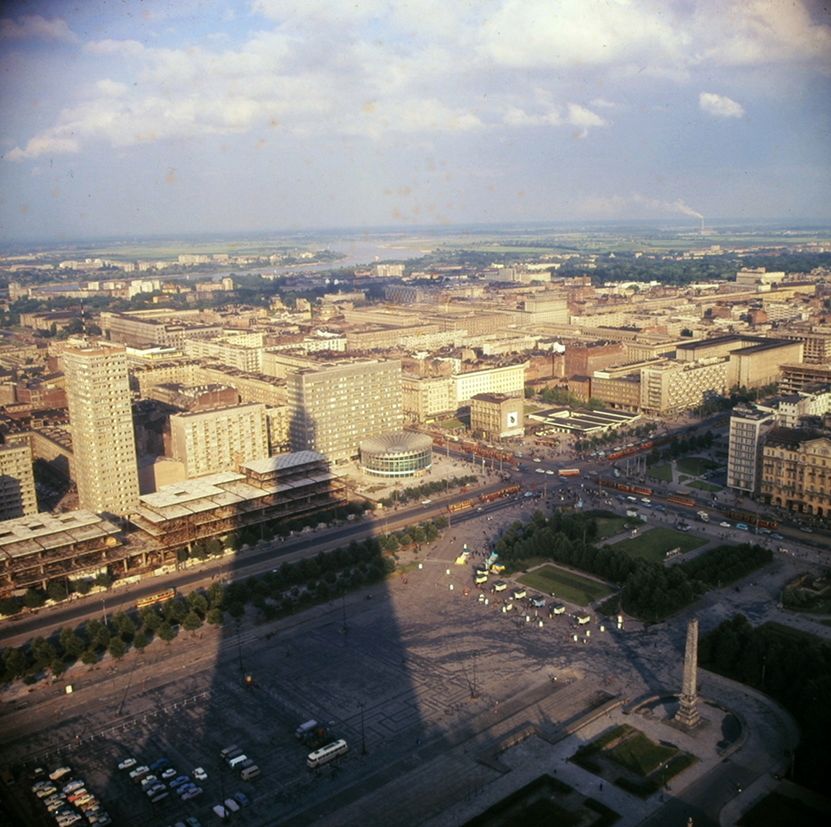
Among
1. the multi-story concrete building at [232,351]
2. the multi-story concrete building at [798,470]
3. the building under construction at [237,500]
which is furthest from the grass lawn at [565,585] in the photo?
the multi-story concrete building at [232,351]

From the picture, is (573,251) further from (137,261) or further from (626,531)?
(626,531)

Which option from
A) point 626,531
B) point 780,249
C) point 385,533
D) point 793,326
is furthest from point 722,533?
point 780,249

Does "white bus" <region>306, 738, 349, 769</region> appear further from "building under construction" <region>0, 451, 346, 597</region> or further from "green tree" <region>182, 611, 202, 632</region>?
"building under construction" <region>0, 451, 346, 597</region>

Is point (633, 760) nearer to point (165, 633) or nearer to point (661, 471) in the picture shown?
point (165, 633)

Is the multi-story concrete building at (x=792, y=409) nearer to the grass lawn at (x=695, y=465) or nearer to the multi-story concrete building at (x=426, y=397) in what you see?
the grass lawn at (x=695, y=465)

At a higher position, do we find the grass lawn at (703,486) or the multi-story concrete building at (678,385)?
the multi-story concrete building at (678,385)

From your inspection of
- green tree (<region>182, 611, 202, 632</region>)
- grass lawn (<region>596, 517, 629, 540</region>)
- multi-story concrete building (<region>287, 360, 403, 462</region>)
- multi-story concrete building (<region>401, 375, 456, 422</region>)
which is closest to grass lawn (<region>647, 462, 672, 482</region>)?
grass lawn (<region>596, 517, 629, 540</region>)

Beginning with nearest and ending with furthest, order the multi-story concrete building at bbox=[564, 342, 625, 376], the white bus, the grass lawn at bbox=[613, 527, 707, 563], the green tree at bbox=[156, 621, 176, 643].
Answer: the white bus → the green tree at bbox=[156, 621, 176, 643] → the grass lawn at bbox=[613, 527, 707, 563] → the multi-story concrete building at bbox=[564, 342, 625, 376]

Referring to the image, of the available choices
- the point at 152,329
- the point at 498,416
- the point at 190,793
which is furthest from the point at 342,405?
the point at 152,329
